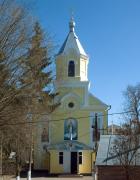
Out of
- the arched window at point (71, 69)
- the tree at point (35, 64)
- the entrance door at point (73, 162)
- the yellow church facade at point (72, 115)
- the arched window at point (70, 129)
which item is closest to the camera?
the tree at point (35, 64)

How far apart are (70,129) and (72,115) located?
1.52m

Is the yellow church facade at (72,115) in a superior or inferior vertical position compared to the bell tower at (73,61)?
inferior

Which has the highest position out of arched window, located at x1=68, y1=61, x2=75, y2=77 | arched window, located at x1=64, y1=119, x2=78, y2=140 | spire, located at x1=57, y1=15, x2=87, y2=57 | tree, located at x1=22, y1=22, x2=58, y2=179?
spire, located at x1=57, y1=15, x2=87, y2=57

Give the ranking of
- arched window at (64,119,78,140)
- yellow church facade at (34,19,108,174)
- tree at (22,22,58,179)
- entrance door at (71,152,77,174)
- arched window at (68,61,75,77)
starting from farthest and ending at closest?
arched window at (68,61,75,77) → arched window at (64,119,78,140) → yellow church facade at (34,19,108,174) → entrance door at (71,152,77,174) → tree at (22,22,58,179)

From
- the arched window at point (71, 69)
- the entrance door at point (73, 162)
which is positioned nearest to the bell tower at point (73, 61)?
the arched window at point (71, 69)

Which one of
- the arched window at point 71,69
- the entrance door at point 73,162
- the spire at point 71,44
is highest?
the spire at point 71,44

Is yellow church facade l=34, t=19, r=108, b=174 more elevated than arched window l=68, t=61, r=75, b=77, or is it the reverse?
arched window l=68, t=61, r=75, b=77

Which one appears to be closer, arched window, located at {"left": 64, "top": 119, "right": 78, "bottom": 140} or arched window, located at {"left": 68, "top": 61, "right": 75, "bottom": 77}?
arched window, located at {"left": 64, "top": 119, "right": 78, "bottom": 140}

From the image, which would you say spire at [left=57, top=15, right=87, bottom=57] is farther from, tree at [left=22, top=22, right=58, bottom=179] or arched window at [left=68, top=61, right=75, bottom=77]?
tree at [left=22, top=22, right=58, bottom=179]

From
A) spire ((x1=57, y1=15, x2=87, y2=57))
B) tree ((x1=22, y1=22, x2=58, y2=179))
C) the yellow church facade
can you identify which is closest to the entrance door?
the yellow church facade

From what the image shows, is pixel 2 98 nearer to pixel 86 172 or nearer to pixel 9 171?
pixel 9 171

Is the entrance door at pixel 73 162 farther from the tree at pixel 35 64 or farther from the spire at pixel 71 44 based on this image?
the tree at pixel 35 64

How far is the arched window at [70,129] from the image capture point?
54.7m

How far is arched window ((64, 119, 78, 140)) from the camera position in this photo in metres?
54.7
